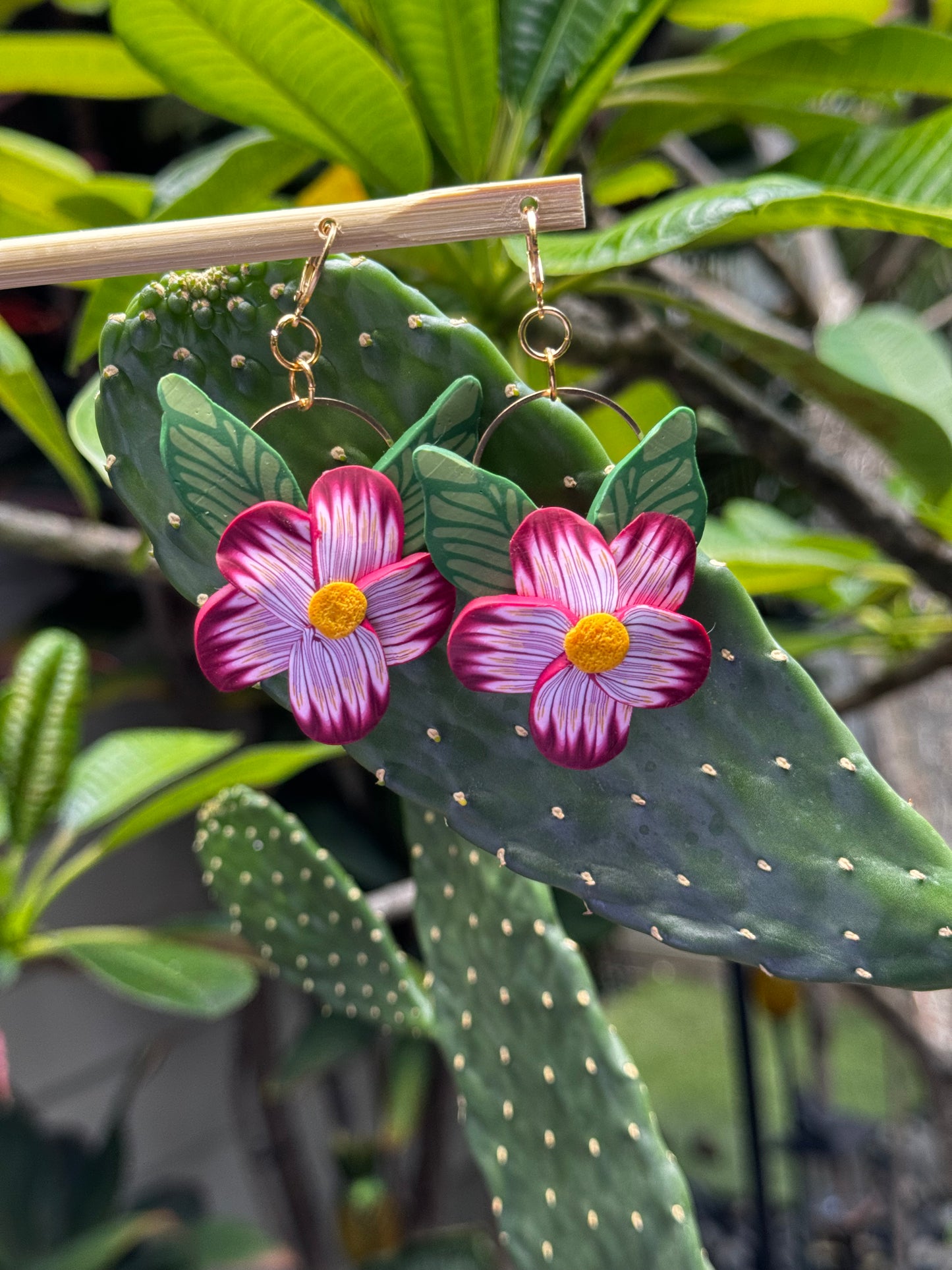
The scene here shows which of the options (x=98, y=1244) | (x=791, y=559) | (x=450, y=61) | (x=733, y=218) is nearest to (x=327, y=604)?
(x=733, y=218)

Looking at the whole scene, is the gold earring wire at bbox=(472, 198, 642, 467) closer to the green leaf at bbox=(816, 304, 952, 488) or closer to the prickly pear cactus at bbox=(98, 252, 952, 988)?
the prickly pear cactus at bbox=(98, 252, 952, 988)

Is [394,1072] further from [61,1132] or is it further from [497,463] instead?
[497,463]

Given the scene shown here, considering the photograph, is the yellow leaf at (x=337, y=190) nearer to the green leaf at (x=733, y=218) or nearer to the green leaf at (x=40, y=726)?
the green leaf at (x=733, y=218)

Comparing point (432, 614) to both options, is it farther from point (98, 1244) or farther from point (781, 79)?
point (98, 1244)

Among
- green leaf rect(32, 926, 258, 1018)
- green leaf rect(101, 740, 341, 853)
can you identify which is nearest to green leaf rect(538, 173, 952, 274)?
green leaf rect(101, 740, 341, 853)

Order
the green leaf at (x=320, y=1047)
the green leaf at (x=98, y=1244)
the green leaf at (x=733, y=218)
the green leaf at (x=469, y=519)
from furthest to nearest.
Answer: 1. the green leaf at (x=320, y=1047)
2. the green leaf at (x=98, y=1244)
3. the green leaf at (x=733, y=218)
4. the green leaf at (x=469, y=519)

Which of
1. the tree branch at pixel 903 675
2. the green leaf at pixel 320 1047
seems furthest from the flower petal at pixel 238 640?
the green leaf at pixel 320 1047

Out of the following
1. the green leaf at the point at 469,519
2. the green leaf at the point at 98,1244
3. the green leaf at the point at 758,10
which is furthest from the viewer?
the green leaf at the point at 98,1244
